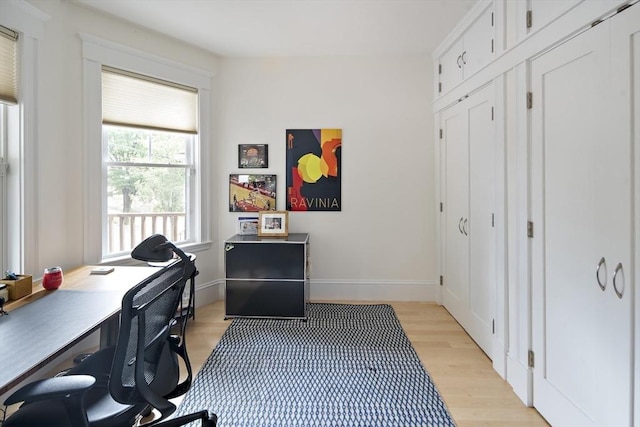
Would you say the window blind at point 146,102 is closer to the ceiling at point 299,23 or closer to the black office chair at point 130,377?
the ceiling at point 299,23

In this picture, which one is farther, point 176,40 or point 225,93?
point 225,93

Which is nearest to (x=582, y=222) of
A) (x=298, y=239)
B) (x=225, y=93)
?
(x=298, y=239)

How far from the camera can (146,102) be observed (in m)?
2.95

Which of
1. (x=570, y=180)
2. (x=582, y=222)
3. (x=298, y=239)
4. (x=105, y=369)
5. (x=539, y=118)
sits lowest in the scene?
(x=105, y=369)

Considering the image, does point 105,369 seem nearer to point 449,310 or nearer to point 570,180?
point 570,180

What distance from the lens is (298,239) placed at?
3.19 meters

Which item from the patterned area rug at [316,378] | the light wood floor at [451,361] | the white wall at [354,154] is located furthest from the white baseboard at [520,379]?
the white wall at [354,154]

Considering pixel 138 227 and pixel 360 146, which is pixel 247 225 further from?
pixel 360 146

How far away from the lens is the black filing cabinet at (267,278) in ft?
10.2

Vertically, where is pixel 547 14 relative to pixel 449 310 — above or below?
above

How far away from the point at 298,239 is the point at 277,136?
1213 millimetres

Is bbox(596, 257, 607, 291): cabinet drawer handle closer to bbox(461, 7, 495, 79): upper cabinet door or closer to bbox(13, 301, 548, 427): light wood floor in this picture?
bbox(13, 301, 548, 427): light wood floor

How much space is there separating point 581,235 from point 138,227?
10.8 feet

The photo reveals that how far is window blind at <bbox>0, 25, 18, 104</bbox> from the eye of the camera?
2000 millimetres
